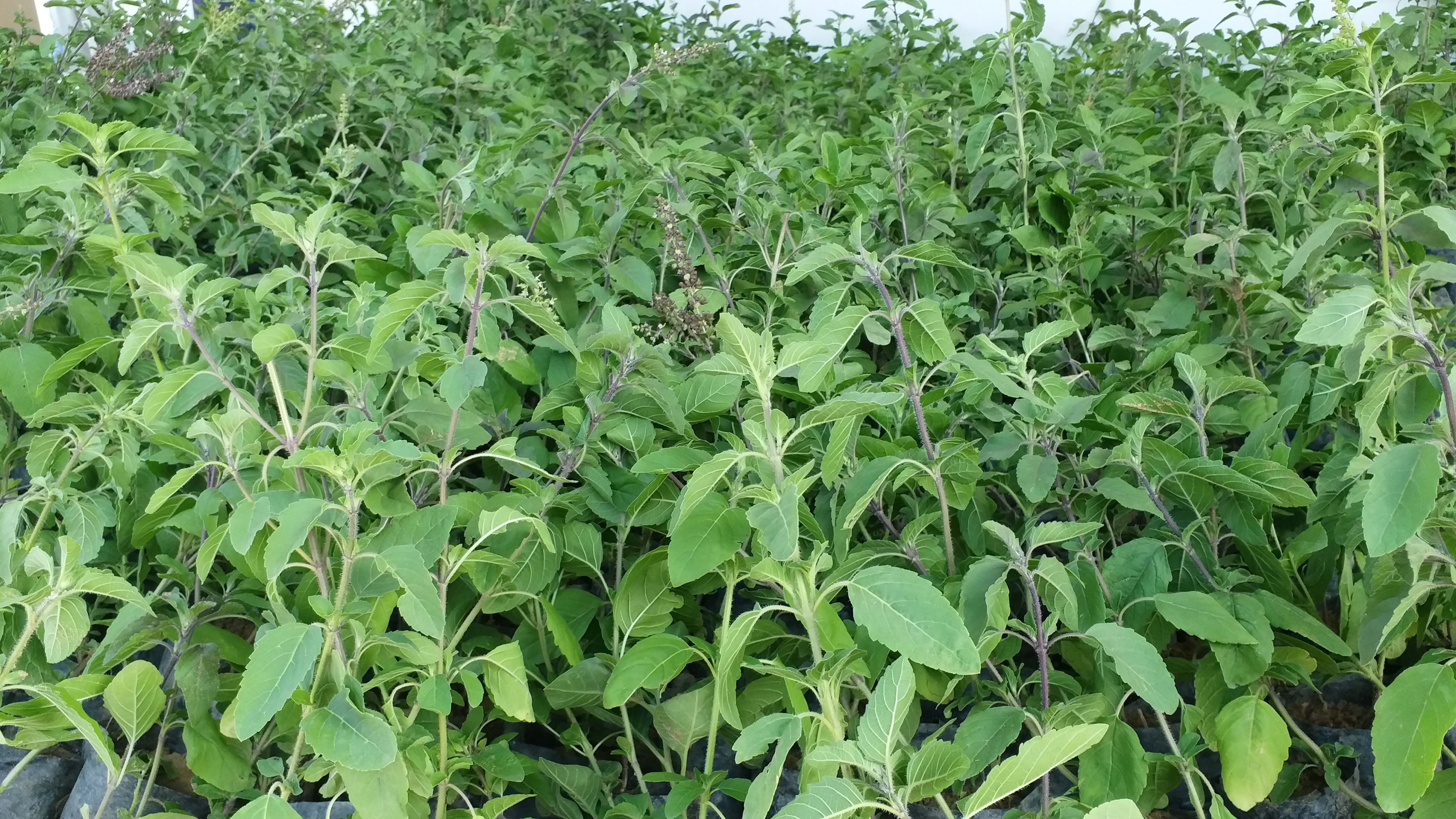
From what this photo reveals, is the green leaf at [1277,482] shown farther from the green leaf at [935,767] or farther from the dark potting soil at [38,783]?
the dark potting soil at [38,783]

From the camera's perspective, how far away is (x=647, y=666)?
1278mm

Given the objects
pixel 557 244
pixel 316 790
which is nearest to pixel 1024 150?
pixel 557 244

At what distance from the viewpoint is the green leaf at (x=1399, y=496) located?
1.06m

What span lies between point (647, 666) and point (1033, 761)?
493mm

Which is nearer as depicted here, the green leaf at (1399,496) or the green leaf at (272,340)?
the green leaf at (1399,496)

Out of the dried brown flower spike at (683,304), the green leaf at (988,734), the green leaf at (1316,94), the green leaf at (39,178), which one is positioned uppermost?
the green leaf at (39,178)

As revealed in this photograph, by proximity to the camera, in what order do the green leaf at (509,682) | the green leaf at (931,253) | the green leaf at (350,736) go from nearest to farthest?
the green leaf at (350,736) → the green leaf at (509,682) → the green leaf at (931,253)

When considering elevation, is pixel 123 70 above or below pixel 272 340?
above

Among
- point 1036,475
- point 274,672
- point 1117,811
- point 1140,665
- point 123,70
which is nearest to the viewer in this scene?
point 1117,811

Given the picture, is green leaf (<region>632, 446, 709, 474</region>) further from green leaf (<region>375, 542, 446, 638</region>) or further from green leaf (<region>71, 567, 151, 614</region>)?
green leaf (<region>71, 567, 151, 614</region>)

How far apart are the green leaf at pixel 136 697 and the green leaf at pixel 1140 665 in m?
1.15

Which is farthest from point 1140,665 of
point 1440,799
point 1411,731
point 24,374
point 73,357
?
point 24,374

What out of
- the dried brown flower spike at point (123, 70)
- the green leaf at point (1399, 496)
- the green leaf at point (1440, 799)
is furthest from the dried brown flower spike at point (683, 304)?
the dried brown flower spike at point (123, 70)

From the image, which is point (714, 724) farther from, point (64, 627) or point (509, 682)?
point (64, 627)
